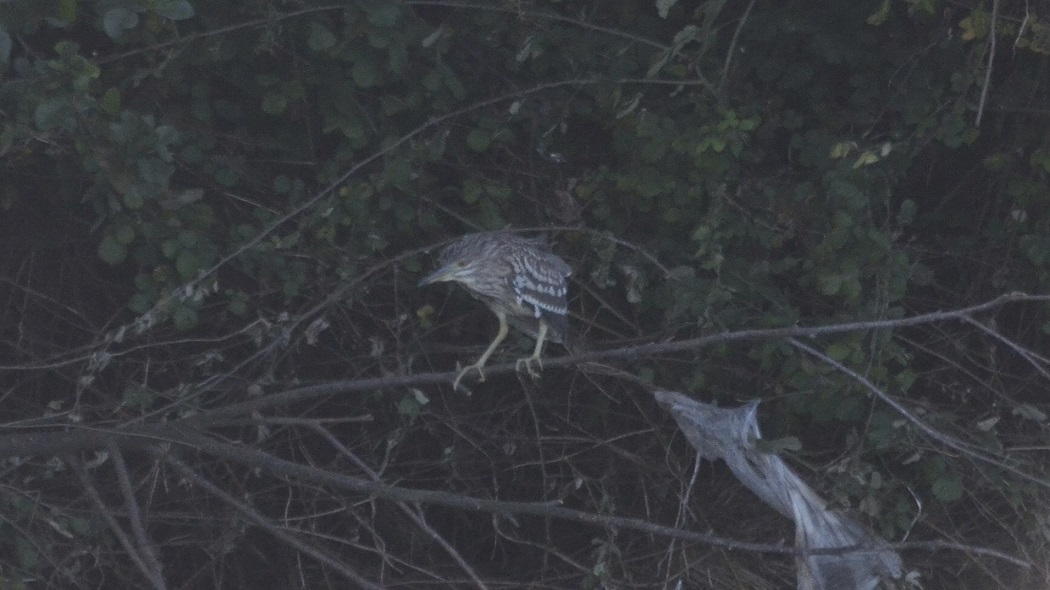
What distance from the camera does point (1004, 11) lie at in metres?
4.10

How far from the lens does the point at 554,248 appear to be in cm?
439

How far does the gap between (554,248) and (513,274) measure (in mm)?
370

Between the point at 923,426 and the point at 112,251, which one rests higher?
the point at 923,426

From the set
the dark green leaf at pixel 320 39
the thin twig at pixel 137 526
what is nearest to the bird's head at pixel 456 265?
the dark green leaf at pixel 320 39

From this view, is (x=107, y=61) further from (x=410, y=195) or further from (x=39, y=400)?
(x=39, y=400)

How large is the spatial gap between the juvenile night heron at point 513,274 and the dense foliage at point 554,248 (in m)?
0.11

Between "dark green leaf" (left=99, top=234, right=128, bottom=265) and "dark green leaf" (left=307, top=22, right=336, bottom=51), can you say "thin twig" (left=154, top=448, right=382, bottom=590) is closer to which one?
"dark green leaf" (left=99, top=234, right=128, bottom=265)

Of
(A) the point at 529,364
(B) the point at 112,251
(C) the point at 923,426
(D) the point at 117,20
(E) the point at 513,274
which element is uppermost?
(D) the point at 117,20

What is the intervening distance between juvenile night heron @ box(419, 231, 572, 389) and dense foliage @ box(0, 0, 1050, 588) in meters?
0.11

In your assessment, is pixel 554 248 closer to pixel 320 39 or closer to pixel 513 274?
pixel 513 274

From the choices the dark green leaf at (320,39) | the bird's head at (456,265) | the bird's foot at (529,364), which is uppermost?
the dark green leaf at (320,39)

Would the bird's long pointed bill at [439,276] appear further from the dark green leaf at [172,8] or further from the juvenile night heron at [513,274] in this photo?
the dark green leaf at [172,8]

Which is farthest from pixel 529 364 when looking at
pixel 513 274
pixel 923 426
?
pixel 923 426

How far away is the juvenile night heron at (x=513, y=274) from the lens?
4023 mm
